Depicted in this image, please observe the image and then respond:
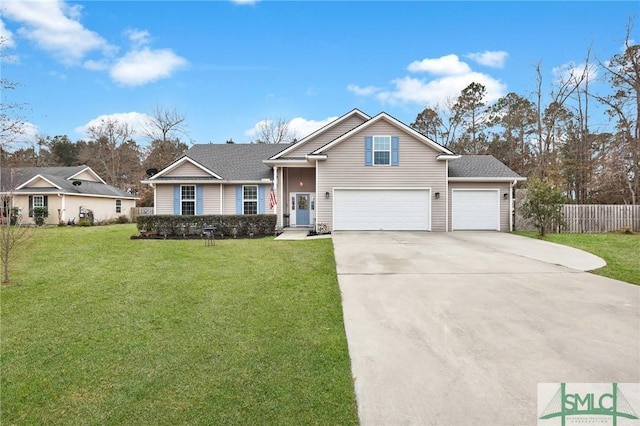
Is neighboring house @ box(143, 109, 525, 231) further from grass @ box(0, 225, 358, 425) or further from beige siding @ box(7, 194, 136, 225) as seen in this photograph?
beige siding @ box(7, 194, 136, 225)

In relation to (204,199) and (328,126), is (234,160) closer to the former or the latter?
(204,199)

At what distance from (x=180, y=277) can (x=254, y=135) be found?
30407 millimetres

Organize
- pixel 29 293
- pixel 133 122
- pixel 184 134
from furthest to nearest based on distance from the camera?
pixel 133 122
pixel 184 134
pixel 29 293

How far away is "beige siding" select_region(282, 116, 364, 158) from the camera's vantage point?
1731 centimetres

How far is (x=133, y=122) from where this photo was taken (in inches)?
1433

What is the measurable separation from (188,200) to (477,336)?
16.3 metres

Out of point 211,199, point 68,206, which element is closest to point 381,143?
point 211,199

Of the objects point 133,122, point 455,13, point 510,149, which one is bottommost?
point 510,149

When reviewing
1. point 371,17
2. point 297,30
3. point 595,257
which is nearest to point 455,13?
point 371,17

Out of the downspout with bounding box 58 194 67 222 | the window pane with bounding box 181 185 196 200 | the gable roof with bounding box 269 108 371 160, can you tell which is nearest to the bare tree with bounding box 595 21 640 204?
the gable roof with bounding box 269 108 371 160

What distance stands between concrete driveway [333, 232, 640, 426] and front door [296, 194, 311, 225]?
10.1m

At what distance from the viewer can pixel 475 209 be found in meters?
16.2

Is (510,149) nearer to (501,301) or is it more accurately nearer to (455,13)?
(455,13)

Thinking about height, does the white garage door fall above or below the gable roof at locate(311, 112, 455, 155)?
below
